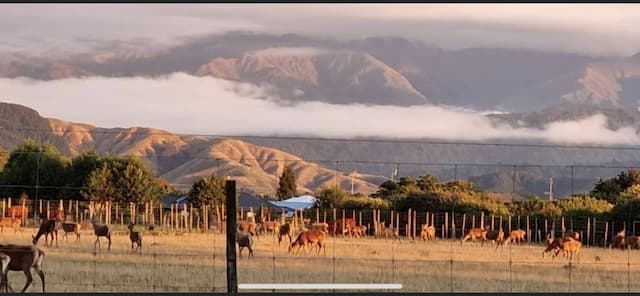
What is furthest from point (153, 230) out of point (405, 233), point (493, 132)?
point (493, 132)

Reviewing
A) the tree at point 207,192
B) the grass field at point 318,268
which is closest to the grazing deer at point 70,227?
the grass field at point 318,268

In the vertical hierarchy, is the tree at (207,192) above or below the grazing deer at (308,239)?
above

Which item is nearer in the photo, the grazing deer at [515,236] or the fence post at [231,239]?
the fence post at [231,239]

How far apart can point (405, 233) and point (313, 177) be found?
2389 cm

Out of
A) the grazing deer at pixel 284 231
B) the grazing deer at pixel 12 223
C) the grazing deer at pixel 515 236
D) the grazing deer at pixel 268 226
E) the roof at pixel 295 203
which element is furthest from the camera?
the roof at pixel 295 203

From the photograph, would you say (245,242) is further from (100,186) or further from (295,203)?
(295,203)

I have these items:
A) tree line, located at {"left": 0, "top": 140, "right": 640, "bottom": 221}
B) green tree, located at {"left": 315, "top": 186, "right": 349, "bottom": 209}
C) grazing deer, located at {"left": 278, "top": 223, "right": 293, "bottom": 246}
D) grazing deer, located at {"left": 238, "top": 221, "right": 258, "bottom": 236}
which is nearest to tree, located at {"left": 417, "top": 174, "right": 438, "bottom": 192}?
tree line, located at {"left": 0, "top": 140, "right": 640, "bottom": 221}

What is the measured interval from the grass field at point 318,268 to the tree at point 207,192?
33.8 ft

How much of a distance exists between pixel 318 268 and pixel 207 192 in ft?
63.2

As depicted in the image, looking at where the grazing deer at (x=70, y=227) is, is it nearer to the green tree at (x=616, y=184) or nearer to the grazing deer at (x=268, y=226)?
the grazing deer at (x=268, y=226)

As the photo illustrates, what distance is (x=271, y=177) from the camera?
184 feet

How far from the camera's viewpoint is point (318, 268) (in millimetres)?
24578

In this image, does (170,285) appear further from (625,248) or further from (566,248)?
(625,248)

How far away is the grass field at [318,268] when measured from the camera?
67.2 feet
